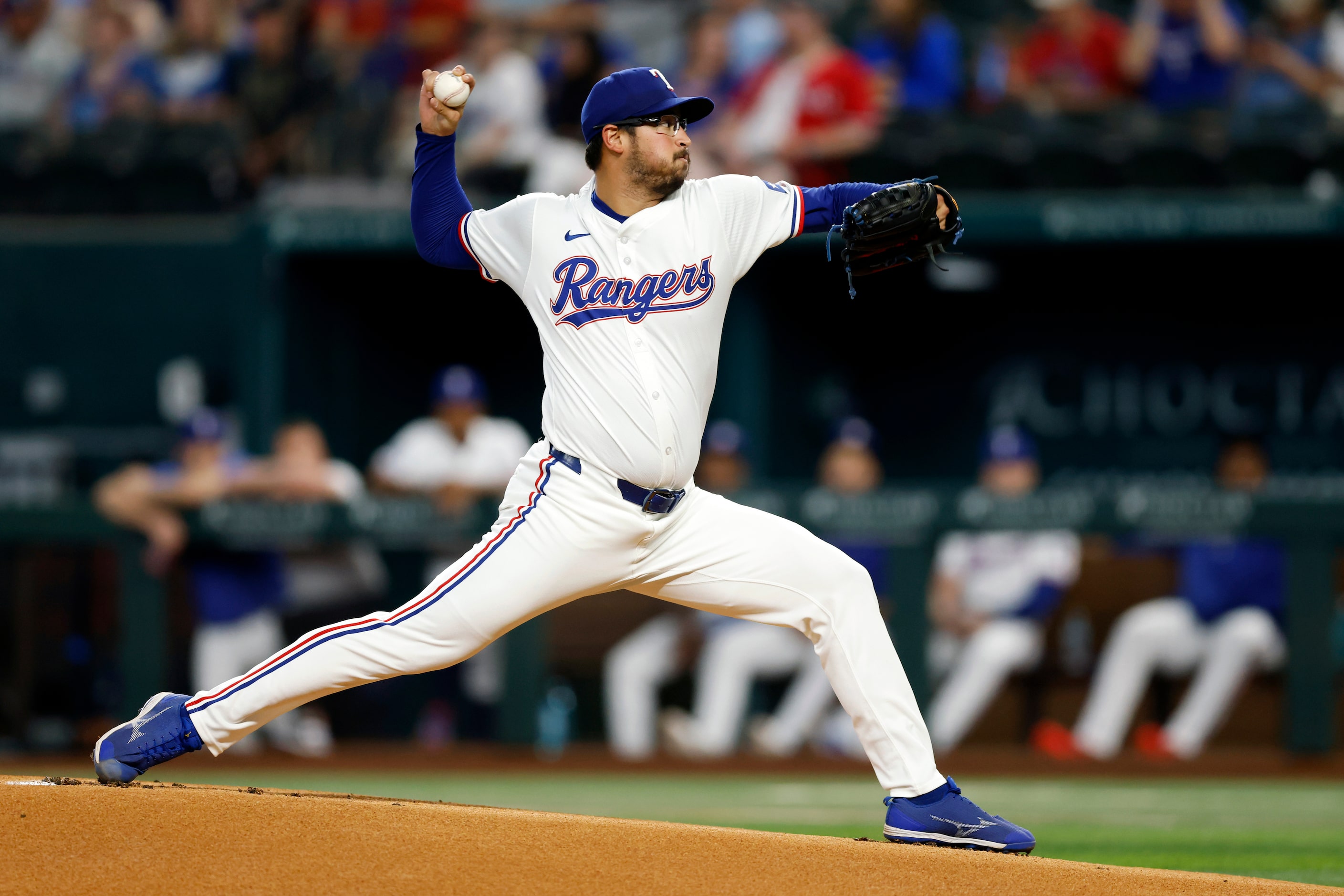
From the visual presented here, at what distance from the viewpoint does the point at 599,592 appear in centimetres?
324

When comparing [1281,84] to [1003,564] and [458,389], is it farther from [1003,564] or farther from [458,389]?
[458,389]

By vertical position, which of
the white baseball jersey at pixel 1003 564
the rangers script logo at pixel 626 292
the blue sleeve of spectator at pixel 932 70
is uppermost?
the blue sleeve of spectator at pixel 932 70

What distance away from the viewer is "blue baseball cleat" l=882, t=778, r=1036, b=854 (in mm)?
3182

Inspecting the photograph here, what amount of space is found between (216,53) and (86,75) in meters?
0.92

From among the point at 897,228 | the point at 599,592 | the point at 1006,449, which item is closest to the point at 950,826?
the point at 599,592

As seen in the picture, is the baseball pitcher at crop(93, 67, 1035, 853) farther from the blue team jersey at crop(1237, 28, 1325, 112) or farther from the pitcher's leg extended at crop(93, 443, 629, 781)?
the blue team jersey at crop(1237, 28, 1325, 112)

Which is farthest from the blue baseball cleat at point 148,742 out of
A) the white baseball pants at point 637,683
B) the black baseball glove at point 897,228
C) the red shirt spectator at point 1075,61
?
the red shirt spectator at point 1075,61

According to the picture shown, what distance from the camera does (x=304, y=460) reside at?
7.50 metres

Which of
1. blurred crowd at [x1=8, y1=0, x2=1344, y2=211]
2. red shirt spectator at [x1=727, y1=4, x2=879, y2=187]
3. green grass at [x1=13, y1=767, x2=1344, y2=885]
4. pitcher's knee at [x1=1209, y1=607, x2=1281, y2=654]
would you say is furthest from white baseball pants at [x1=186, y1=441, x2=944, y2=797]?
blurred crowd at [x1=8, y1=0, x2=1344, y2=211]

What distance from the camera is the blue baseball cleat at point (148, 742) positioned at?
328 cm

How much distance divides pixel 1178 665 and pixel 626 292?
479 centimetres

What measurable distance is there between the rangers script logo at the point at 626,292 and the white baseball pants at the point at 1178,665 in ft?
15.0

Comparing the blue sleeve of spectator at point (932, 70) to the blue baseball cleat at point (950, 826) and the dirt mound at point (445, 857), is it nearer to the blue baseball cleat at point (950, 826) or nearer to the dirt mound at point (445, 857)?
the blue baseball cleat at point (950, 826)

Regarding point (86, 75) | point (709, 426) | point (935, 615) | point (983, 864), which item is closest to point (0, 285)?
point (86, 75)
